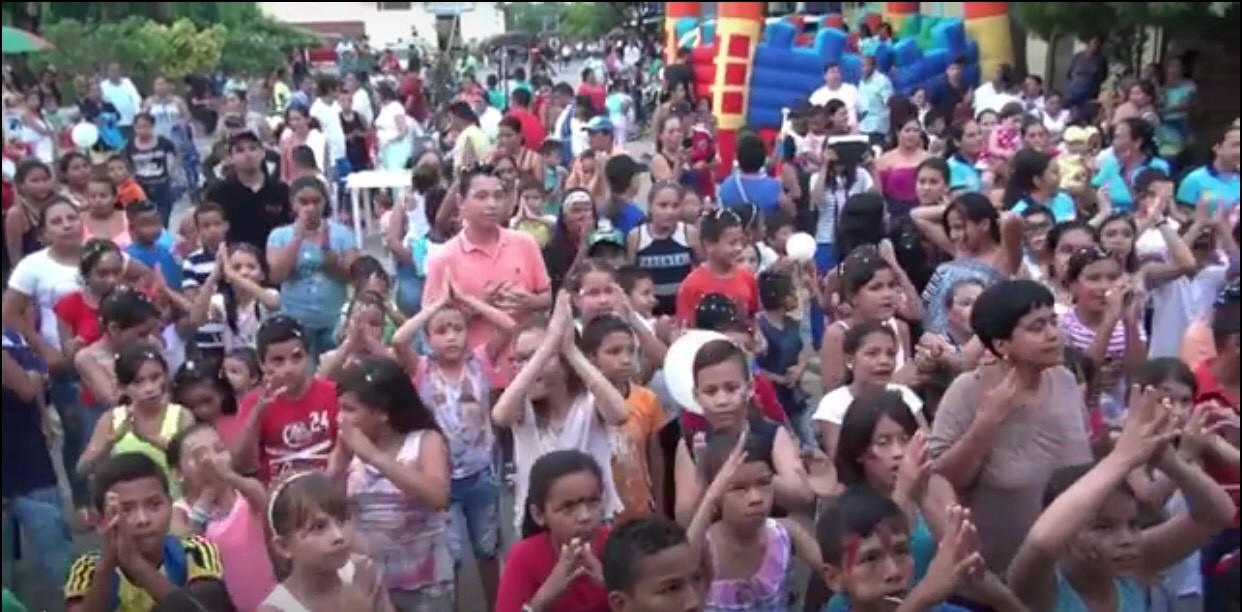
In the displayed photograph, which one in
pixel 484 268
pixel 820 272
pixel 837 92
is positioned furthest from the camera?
pixel 837 92

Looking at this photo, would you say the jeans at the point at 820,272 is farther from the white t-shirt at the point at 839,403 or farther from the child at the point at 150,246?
the child at the point at 150,246

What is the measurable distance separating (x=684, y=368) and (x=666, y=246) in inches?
85.5

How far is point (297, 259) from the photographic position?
21.0 feet

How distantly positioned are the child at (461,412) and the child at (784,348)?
118 centimetres

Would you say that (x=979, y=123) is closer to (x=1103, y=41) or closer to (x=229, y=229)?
(x=229, y=229)

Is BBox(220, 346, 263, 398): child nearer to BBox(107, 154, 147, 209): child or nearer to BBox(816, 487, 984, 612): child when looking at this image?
BBox(816, 487, 984, 612): child

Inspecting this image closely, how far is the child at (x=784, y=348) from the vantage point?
18.2 ft

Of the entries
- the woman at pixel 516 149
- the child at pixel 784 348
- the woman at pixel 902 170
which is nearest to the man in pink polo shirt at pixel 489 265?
the child at pixel 784 348

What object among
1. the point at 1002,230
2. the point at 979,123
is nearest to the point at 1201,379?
the point at 1002,230

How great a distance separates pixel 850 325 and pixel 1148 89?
778 centimetres

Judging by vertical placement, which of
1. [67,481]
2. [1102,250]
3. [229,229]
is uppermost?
[1102,250]

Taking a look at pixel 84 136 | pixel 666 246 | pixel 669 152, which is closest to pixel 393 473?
pixel 666 246

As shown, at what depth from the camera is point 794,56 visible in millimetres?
14086

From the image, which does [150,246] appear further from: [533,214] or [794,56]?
[794,56]
